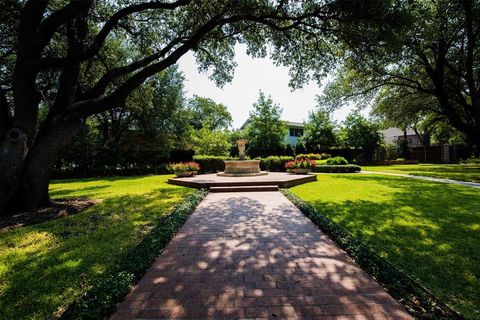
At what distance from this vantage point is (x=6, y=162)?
6.65 metres

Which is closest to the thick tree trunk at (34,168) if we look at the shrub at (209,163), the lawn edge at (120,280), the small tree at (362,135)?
the lawn edge at (120,280)

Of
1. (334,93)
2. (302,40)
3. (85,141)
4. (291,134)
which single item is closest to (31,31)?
(302,40)

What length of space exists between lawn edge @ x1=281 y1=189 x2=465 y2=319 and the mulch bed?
7.19 metres

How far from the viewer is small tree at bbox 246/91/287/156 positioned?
30375 millimetres

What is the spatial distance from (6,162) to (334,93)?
19.0m

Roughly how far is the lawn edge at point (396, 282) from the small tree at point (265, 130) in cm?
2552

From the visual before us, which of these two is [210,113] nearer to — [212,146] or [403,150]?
[212,146]

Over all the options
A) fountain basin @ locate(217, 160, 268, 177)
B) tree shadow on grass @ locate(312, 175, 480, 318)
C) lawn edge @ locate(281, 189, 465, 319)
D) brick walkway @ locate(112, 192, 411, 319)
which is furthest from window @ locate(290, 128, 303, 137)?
lawn edge @ locate(281, 189, 465, 319)

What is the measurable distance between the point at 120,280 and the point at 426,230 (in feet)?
18.9

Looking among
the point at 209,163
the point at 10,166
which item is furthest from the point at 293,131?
the point at 10,166

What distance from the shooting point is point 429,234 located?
497cm

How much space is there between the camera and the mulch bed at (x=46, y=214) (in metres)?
6.23

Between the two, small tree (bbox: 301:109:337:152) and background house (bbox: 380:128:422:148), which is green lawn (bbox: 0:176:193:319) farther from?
background house (bbox: 380:128:422:148)

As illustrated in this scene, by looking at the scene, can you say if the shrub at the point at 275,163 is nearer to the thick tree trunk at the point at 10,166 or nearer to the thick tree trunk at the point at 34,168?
the thick tree trunk at the point at 34,168
